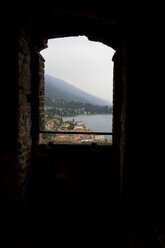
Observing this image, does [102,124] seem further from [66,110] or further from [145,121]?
[66,110]

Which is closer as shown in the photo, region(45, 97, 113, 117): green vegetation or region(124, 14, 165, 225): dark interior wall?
region(124, 14, 165, 225): dark interior wall

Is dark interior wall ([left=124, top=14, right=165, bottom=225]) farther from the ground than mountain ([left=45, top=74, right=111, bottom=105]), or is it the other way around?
mountain ([left=45, top=74, right=111, bottom=105])

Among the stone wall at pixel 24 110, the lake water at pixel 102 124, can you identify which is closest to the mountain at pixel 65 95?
the lake water at pixel 102 124

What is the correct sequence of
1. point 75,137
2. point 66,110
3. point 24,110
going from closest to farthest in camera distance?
point 24,110
point 75,137
point 66,110

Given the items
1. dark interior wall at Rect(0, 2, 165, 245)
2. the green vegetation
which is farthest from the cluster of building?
the green vegetation

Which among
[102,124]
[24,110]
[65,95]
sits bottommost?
[102,124]

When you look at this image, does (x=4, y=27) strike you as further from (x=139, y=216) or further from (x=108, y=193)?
(x=139, y=216)

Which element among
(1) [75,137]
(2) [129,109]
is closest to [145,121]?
(2) [129,109]

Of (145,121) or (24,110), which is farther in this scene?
(24,110)

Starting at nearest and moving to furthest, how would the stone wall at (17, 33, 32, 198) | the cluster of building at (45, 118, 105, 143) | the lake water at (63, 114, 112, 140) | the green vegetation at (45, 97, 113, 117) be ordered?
1. the stone wall at (17, 33, 32, 198)
2. the cluster of building at (45, 118, 105, 143)
3. the lake water at (63, 114, 112, 140)
4. the green vegetation at (45, 97, 113, 117)

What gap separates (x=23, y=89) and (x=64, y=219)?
2153mm

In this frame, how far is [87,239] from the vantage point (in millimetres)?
2379

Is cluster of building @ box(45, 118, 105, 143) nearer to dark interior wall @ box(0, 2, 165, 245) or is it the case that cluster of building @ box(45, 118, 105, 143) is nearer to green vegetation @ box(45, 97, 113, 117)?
dark interior wall @ box(0, 2, 165, 245)

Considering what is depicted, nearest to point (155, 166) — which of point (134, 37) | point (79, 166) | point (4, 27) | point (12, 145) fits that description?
point (79, 166)
